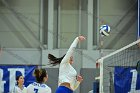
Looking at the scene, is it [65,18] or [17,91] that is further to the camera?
[65,18]

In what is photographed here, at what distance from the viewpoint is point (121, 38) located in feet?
37.3

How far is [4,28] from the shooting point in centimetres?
1123

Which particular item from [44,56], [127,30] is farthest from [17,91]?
[127,30]

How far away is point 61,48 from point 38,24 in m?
1.13

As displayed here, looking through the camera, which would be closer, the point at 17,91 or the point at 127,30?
the point at 17,91

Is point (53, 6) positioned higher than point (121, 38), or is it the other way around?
point (53, 6)

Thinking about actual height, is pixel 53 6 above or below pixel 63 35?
above

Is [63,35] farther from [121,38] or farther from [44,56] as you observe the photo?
[121,38]

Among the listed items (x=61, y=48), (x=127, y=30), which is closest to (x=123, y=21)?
(x=127, y=30)

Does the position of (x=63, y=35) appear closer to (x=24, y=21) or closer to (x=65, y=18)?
(x=65, y=18)

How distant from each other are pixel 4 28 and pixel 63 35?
6.52ft

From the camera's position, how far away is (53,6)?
37.0ft

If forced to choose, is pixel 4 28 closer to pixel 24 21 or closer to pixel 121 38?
pixel 24 21

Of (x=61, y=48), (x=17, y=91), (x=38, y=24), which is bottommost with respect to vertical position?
(x=17, y=91)
